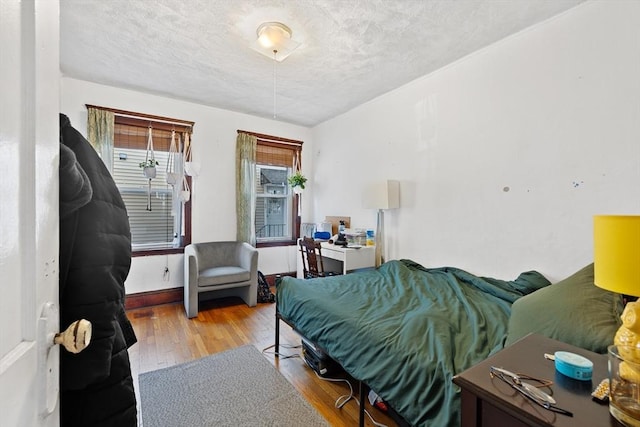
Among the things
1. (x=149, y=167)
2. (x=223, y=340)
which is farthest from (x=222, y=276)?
(x=149, y=167)

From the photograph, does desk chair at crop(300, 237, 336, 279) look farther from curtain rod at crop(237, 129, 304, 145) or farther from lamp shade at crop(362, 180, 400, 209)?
curtain rod at crop(237, 129, 304, 145)

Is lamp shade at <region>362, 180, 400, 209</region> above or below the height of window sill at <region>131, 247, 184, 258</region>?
above

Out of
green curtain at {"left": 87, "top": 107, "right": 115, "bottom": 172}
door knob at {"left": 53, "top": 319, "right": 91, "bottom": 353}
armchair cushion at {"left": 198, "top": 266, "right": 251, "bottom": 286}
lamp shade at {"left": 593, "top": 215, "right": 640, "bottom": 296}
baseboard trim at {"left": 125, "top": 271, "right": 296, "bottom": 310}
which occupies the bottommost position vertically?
baseboard trim at {"left": 125, "top": 271, "right": 296, "bottom": 310}

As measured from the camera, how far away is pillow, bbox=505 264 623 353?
1.23m

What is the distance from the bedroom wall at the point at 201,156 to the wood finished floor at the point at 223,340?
0.50 metres

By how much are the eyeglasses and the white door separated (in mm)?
1122

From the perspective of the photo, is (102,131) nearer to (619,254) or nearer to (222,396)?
(222,396)

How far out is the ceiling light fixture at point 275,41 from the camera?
7.26ft

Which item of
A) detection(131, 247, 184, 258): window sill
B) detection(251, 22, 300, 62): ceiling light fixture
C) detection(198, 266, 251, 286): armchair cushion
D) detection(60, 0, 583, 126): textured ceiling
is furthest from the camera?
detection(131, 247, 184, 258): window sill

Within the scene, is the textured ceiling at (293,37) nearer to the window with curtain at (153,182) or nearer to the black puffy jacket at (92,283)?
the window with curtain at (153,182)

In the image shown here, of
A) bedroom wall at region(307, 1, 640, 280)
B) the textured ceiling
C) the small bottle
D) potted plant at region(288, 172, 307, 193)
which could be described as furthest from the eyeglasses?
potted plant at region(288, 172, 307, 193)

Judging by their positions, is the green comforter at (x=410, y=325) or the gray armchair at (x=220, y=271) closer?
the green comforter at (x=410, y=325)

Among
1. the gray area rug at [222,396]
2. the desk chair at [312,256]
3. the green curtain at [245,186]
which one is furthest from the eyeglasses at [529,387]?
the green curtain at [245,186]

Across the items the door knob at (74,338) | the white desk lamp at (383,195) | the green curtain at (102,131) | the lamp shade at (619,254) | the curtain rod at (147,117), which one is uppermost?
the curtain rod at (147,117)
